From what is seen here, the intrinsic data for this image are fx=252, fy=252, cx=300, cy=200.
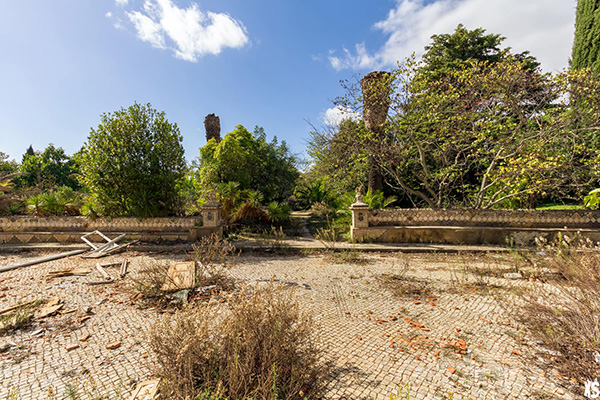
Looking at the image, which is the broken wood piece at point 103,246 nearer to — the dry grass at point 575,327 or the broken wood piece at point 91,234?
the broken wood piece at point 91,234

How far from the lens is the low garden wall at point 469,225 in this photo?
7680 mm

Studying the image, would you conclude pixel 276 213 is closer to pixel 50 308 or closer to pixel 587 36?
pixel 50 308

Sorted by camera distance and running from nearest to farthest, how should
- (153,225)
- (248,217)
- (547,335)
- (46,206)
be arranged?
(547,335) < (153,225) < (46,206) < (248,217)

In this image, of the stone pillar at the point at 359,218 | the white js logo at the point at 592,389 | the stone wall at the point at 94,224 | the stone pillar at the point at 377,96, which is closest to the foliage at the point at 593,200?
the stone pillar at the point at 359,218

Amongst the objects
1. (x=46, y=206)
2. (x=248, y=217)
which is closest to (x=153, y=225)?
(x=248, y=217)

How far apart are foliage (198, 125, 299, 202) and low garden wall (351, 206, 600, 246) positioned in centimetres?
618

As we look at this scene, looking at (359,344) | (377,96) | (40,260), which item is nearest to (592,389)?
Answer: (359,344)

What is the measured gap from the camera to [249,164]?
1331 cm

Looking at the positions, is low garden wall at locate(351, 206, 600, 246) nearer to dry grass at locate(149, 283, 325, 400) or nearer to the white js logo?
the white js logo

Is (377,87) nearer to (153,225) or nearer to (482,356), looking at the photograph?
(482,356)

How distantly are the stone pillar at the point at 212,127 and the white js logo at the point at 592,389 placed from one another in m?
20.4

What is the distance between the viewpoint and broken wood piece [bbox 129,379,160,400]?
71.1 inches

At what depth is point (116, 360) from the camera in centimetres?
245

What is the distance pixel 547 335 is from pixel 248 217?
905 cm
